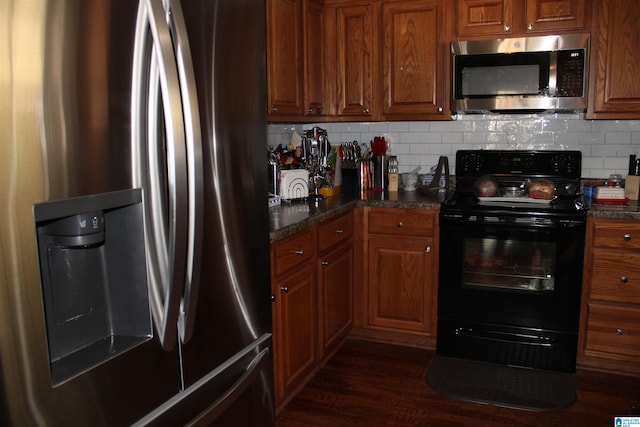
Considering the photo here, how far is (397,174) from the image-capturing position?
3.65 m

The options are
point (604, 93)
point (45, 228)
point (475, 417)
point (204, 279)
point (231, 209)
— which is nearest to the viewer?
point (45, 228)

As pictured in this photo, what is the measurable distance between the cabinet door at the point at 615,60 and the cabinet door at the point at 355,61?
4.13 ft

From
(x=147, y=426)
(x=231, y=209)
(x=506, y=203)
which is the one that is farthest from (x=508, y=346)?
(x=147, y=426)

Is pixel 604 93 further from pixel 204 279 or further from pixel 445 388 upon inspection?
pixel 204 279

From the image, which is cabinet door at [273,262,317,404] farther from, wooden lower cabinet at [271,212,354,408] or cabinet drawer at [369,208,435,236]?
cabinet drawer at [369,208,435,236]

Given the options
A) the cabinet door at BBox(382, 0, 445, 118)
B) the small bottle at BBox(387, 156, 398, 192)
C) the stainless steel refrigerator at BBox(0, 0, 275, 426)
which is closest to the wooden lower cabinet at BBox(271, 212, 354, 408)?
the small bottle at BBox(387, 156, 398, 192)

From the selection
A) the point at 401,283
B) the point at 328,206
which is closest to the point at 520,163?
the point at 401,283

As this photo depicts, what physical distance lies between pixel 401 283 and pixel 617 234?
3.83 feet

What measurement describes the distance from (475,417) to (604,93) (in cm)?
186

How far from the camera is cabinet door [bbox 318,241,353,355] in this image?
2.94 metres

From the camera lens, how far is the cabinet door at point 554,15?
3.06m

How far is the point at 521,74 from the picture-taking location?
3.15 m

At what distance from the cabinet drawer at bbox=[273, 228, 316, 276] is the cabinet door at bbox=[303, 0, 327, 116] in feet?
2.93

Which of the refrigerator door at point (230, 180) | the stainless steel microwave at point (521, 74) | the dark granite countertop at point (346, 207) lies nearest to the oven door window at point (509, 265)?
the dark granite countertop at point (346, 207)
